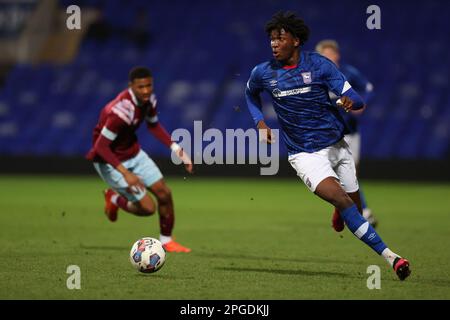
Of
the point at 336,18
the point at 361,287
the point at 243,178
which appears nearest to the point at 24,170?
the point at 243,178

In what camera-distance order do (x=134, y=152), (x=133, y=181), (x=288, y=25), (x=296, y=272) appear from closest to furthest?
1. (x=288, y=25)
2. (x=296, y=272)
3. (x=133, y=181)
4. (x=134, y=152)

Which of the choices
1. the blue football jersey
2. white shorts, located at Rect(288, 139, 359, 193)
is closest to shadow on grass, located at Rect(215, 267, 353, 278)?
white shorts, located at Rect(288, 139, 359, 193)

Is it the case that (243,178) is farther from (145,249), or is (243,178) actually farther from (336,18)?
(145,249)

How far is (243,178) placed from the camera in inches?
806

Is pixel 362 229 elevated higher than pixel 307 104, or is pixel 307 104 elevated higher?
pixel 307 104

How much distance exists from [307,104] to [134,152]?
2.69 metres

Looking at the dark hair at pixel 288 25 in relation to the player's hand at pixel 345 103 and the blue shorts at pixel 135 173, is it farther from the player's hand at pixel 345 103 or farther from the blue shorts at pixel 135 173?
the blue shorts at pixel 135 173

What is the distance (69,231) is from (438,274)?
17.1 ft

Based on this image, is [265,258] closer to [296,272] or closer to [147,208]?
[296,272]

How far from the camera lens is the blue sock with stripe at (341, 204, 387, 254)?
24.3 feet

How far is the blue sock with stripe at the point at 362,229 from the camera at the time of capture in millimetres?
7401

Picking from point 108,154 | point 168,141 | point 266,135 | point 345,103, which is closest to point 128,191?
point 168,141

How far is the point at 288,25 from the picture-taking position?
770 centimetres

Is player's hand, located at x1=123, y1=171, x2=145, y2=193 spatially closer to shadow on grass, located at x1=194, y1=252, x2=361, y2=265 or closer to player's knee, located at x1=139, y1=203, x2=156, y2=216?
player's knee, located at x1=139, y1=203, x2=156, y2=216
